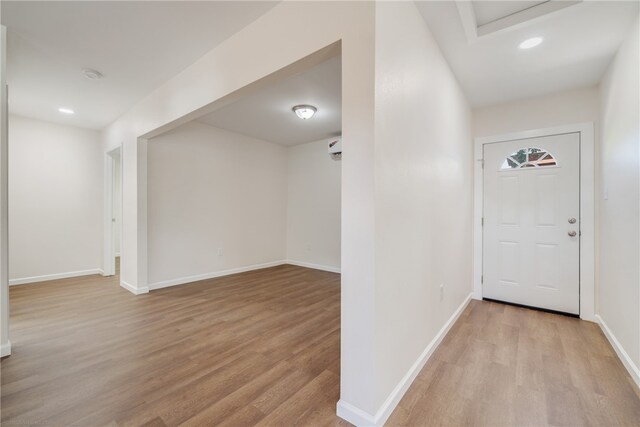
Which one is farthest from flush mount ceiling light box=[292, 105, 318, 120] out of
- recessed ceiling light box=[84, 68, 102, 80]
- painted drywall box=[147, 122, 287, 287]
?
recessed ceiling light box=[84, 68, 102, 80]

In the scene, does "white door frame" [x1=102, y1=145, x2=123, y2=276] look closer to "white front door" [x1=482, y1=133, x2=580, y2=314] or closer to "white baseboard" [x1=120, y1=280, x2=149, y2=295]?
"white baseboard" [x1=120, y1=280, x2=149, y2=295]

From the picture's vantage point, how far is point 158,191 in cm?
380

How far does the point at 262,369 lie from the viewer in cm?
189

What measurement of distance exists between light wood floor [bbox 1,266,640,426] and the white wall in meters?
1.36

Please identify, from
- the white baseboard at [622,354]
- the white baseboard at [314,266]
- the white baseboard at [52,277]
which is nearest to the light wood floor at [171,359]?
the white baseboard at [52,277]

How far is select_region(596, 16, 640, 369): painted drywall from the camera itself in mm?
1853

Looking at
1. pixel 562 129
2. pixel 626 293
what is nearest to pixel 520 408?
pixel 626 293

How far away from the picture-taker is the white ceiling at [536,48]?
1836mm

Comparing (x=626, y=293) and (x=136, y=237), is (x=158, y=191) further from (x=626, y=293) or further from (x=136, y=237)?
(x=626, y=293)

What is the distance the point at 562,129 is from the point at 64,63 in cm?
528

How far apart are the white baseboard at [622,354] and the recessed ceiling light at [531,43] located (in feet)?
8.22

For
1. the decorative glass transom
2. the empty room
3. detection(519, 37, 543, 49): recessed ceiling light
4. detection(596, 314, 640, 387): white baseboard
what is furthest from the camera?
the decorative glass transom

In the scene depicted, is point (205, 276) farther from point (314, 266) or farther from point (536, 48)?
point (536, 48)

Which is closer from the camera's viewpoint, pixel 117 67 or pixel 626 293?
pixel 626 293
